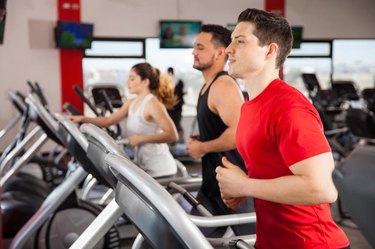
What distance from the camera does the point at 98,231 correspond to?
158 centimetres

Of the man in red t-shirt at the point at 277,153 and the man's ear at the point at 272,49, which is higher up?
the man's ear at the point at 272,49

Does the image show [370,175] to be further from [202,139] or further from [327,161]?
[202,139]

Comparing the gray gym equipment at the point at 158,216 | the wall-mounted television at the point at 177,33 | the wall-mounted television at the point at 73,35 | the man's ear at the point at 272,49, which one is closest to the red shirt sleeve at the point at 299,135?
the man's ear at the point at 272,49

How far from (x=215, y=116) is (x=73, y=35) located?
6.82 metres

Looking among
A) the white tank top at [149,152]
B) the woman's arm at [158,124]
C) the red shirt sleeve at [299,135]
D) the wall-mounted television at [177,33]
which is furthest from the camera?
the wall-mounted television at [177,33]

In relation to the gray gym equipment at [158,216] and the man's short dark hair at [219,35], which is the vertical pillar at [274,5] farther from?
the gray gym equipment at [158,216]

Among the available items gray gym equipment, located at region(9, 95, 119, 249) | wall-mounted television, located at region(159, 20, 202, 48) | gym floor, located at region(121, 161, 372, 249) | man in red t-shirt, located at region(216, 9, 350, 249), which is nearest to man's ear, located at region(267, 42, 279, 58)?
man in red t-shirt, located at region(216, 9, 350, 249)

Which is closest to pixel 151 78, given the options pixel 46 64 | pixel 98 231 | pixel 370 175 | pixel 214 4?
pixel 98 231

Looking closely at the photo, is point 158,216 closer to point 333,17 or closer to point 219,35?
point 219,35

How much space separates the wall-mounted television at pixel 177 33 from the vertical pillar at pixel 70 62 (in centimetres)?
157

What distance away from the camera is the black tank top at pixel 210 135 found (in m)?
2.47

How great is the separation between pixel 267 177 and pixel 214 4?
8762 millimetres

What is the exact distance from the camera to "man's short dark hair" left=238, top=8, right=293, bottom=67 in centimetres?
147

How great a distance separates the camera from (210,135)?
2500 millimetres
